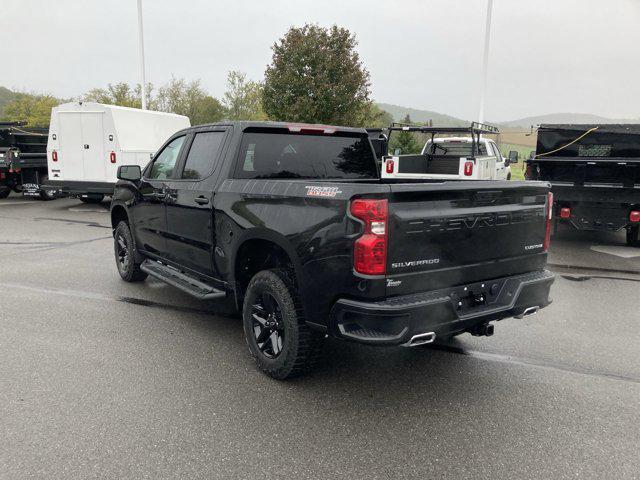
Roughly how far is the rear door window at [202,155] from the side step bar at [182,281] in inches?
39.4

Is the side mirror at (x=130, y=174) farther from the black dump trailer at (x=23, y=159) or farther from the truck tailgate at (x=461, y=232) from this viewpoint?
the black dump trailer at (x=23, y=159)

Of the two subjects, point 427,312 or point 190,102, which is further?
point 190,102

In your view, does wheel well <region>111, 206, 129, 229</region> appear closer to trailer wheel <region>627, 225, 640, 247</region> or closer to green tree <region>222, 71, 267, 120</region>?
trailer wheel <region>627, 225, 640, 247</region>

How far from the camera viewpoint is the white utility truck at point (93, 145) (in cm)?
1343

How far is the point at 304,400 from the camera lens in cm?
358

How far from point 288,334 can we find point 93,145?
11989mm

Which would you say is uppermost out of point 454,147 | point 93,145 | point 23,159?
point 454,147

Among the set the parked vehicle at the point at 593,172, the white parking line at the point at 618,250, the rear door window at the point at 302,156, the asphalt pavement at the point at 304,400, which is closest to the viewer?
the asphalt pavement at the point at 304,400

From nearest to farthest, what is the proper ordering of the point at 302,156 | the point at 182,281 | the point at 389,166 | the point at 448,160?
the point at 302,156
the point at 182,281
the point at 389,166
the point at 448,160

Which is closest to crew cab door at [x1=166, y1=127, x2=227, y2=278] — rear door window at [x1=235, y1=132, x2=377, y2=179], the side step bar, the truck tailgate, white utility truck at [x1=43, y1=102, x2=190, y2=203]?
the side step bar

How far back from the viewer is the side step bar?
4582 millimetres

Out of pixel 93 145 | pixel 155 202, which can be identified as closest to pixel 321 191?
pixel 155 202

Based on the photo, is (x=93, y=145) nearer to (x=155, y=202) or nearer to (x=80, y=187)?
(x=80, y=187)

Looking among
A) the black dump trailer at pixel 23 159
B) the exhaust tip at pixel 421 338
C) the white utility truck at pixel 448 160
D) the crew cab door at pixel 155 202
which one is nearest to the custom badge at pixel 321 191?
the exhaust tip at pixel 421 338
